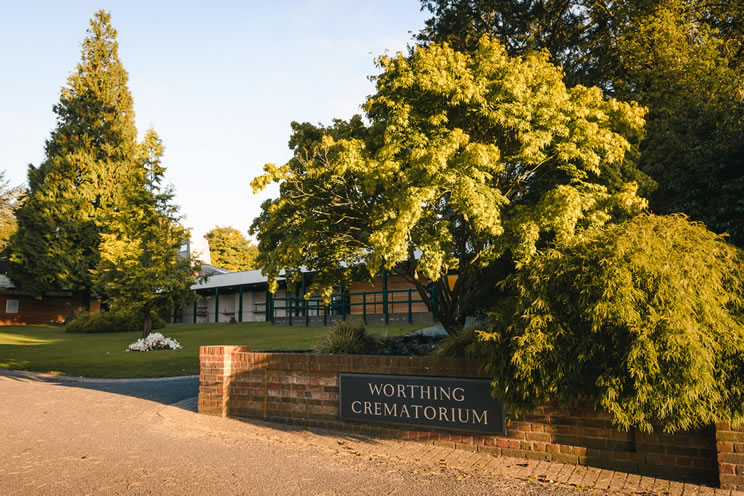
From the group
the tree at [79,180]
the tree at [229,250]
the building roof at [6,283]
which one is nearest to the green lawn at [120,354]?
the tree at [79,180]

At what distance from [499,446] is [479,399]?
0.55m

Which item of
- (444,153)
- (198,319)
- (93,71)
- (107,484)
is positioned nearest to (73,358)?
(107,484)

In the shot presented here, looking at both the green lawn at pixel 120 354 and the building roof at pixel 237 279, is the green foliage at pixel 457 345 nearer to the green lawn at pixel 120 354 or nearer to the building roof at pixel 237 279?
the green lawn at pixel 120 354

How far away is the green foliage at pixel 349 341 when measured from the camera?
8.26 metres

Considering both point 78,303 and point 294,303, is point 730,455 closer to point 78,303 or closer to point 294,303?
point 294,303

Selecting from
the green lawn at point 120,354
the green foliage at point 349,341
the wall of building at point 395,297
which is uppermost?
the wall of building at point 395,297

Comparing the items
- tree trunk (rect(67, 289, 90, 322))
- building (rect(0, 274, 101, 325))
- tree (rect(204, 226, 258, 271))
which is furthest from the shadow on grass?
tree (rect(204, 226, 258, 271))

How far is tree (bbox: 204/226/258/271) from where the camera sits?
63.6m

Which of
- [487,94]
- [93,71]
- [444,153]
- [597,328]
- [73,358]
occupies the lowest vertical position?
[73,358]

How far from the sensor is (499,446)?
18.6 ft

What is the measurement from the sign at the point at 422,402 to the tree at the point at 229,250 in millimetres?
58537

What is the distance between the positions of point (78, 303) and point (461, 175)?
3727cm

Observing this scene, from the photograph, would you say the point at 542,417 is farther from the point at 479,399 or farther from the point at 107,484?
the point at 107,484

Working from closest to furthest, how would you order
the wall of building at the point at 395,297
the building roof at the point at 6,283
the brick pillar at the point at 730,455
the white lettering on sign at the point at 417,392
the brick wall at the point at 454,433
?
the brick pillar at the point at 730,455, the brick wall at the point at 454,433, the white lettering on sign at the point at 417,392, the wall of building at the point at 395,297, the building roof at the point at 6,283
